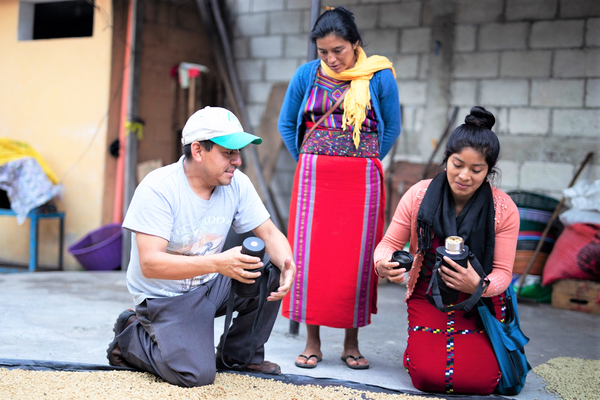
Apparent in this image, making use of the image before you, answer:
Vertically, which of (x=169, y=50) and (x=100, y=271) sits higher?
(x=169, y=50)

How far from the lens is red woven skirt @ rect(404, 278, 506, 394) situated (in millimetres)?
2355

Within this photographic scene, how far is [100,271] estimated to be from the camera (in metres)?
5.32

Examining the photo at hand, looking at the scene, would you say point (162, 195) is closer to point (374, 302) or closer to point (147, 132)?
point (374, 302)

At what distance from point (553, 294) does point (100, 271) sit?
3.79 metres

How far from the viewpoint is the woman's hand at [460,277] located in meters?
2.17

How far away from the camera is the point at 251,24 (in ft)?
20.4

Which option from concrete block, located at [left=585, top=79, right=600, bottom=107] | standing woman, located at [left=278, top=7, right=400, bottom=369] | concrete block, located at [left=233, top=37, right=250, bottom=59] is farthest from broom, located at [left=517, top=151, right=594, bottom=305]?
concrete block, located at [left=233, top=37, right=250, bottom=59]

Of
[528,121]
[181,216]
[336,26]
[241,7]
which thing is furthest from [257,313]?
[241,7]

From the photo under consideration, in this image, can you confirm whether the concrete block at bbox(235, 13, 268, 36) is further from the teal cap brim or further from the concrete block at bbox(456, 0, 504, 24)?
the teal cap brim

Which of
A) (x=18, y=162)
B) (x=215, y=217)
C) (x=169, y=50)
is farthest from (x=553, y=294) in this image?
(x=18, y=162)

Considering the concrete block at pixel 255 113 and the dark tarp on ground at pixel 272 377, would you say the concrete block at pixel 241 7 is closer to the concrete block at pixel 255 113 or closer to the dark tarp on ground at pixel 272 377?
the concrete block at pixel 255 113

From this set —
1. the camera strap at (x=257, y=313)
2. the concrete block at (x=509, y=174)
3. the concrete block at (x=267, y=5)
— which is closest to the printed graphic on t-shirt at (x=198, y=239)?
the camera strap at (x=257, y=313)

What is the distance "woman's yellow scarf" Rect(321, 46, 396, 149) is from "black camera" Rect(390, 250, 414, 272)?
24.5 inches

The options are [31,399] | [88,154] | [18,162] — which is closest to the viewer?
[31,399]
